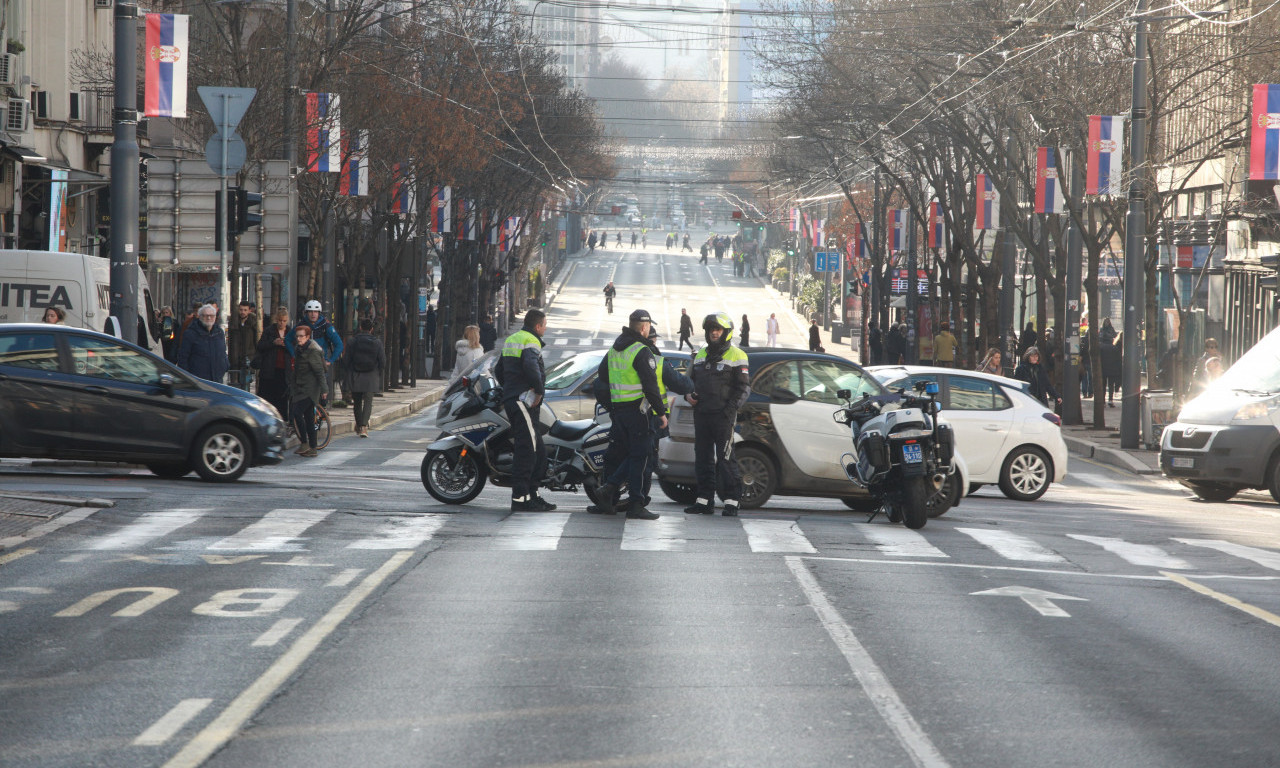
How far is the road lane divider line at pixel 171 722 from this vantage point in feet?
20.1

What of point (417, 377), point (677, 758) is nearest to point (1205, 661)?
point (677, 758)

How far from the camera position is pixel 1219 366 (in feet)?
92.4

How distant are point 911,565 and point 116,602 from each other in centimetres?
543

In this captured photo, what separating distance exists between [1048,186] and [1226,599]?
70.1ft

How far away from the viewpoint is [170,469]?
16.9 meters

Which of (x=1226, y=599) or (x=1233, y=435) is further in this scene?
(x=1233, y=435)

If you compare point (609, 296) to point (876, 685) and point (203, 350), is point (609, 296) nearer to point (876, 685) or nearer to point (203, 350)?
point (203, 350)

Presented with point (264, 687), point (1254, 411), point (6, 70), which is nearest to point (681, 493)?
point (1254, 411)

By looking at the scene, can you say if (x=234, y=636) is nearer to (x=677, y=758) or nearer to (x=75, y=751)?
(x=75, y=751)

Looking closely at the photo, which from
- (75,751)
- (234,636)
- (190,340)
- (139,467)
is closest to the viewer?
(75,751)

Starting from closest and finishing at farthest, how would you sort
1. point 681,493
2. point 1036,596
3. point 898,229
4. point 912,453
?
1. point 1036,596
2. point 912,453
3. point 681,493
4. point 898,229

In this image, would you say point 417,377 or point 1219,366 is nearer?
point 1219,366

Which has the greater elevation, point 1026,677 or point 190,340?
point 190,340

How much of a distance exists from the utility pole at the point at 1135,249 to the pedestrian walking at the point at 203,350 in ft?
47.7
